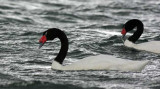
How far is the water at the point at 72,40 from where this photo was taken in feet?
A: 30.3

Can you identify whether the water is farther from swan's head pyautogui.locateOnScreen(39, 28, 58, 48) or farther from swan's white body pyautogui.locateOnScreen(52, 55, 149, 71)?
swan's head pyautogui.locateOnScreen(39, 28, 58, 48)

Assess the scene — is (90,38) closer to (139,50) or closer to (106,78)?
(139,50)

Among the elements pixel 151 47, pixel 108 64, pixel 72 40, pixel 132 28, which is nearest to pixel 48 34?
pixel 108 64

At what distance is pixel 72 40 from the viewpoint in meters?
14.1

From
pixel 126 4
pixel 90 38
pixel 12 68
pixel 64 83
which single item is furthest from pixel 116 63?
pixel 126 4

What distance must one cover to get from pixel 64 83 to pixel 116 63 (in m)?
1.26

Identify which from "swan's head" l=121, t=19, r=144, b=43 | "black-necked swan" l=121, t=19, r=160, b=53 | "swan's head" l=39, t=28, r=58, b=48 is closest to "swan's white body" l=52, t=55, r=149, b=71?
"swan's head" l=39, t=28, r=58, b=48

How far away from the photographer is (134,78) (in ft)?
30.8

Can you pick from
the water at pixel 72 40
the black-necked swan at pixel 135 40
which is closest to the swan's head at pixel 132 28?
the black-necked swan at pixel 135 40

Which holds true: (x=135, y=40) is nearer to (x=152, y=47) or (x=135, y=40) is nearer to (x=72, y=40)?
(x=152, y=47)

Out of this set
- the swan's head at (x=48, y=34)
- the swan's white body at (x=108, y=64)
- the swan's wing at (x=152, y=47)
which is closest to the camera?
the swan's white body at (x=108, y=64)

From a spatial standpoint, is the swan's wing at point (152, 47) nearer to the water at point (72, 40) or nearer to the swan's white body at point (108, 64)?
the water at point (72, 40)

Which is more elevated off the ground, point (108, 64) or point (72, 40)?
point (108, 64)

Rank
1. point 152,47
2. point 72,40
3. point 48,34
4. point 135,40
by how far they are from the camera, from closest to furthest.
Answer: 1. point 48,34
2. point 152,47
3. point 135,40
4. point 72,40
